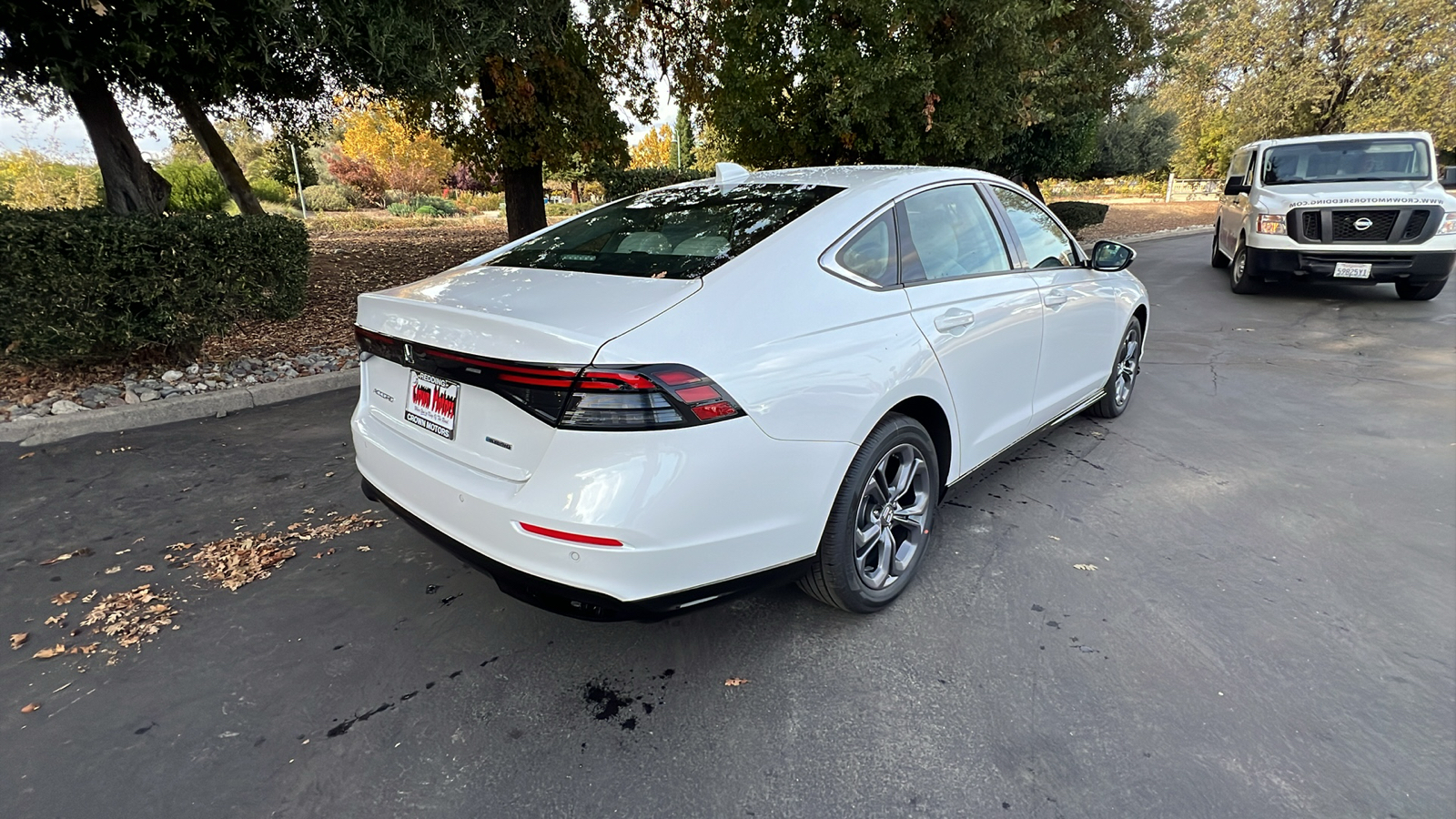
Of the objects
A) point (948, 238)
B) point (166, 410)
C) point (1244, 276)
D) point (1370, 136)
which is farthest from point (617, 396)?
point (1370, 136)

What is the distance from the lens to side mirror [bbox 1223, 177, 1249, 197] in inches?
397

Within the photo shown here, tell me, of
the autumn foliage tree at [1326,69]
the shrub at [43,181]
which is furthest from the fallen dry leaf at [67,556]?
the autumn foliage tree at [1326,69]

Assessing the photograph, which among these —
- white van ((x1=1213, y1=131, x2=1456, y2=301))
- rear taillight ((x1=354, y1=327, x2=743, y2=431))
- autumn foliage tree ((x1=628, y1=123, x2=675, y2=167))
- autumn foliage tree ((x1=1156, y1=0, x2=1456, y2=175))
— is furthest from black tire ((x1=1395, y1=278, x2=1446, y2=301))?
autumn foliage tree ((x1=628, y1=123, x2=675, y2=167))

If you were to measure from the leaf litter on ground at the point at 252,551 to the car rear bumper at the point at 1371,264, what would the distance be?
1030cm

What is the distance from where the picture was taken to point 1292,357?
255 inches

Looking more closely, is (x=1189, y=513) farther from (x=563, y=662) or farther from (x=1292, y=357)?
(x=1292, y=357)

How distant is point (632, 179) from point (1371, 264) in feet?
35.7

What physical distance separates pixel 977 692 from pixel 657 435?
53.8 inches

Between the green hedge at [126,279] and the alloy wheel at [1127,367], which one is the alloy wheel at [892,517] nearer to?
the alloy wheel at [1127,367]

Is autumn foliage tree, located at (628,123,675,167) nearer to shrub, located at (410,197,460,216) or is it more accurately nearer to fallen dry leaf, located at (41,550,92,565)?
shrub, located at (410,197,460,216)

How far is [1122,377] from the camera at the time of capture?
4953 millimetres

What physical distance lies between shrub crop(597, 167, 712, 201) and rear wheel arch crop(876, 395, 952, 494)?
9964 mm

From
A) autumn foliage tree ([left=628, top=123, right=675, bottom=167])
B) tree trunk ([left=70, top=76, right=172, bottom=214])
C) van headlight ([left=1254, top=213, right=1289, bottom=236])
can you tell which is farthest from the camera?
autumn foliage tree ([left=628, top=123, right=675, bottom=167])

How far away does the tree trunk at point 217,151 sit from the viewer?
24.2 feet
